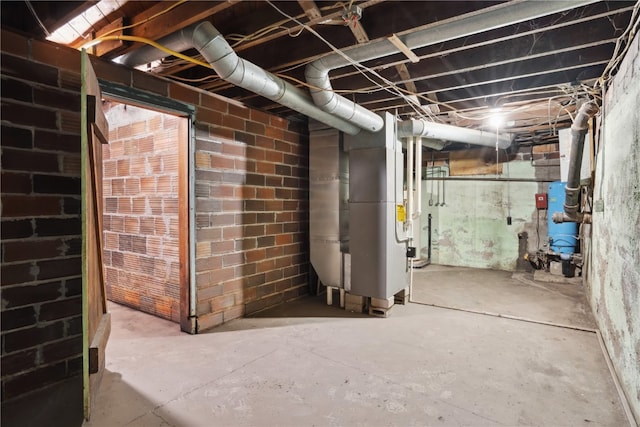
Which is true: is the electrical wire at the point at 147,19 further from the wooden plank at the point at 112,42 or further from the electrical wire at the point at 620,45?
the electrical wire at the point at 620,45

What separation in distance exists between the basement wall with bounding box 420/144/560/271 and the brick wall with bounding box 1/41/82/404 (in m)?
5.37

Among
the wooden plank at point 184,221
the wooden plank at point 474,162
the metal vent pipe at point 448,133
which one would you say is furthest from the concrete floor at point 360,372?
the wooden plank at point 474,162

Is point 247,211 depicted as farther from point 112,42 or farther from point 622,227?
point 622,227

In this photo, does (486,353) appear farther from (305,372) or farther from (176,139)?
(176,139)

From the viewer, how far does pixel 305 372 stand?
2.24 m

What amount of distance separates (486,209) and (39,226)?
5845 mm

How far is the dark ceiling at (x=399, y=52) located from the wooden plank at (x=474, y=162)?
2040 millimetres

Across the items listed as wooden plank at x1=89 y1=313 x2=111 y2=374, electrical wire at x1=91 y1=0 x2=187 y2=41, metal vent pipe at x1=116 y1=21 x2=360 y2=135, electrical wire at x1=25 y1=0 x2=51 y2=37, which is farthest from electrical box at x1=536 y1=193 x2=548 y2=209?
electrical wire at x1=25 y1=0 x2=51 y2=37

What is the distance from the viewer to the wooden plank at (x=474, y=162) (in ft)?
18.2

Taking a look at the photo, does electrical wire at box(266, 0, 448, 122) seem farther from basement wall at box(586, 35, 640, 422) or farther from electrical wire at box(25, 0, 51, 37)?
basement wall at box(586, 35, 640, 422)

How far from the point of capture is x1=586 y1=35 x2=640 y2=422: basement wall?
179 cm

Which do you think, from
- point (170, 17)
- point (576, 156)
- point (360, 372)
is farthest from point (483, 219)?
point (170, 17)

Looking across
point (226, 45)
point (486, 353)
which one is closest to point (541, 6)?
point (226, 45)

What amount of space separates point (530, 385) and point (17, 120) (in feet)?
11.5
